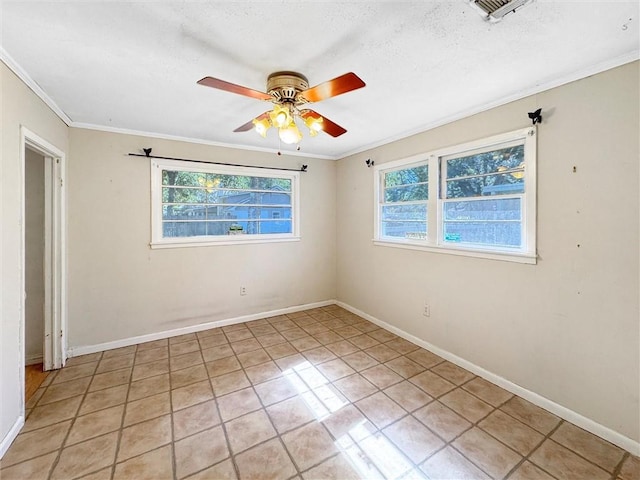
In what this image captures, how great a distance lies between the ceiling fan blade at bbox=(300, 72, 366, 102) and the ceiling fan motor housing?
0.32 feet

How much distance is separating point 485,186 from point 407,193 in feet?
3.15

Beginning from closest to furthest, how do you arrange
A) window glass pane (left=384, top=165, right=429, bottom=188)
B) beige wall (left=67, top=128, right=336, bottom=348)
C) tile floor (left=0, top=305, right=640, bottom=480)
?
tile floor (left=0, top=305, right=640, bottom=480)
beige wall (left=67, top=128, right=336, bottom=348)
window glass pane (left=384, top=165, right=429, bottom=188)

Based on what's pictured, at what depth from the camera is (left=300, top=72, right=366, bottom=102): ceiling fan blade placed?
1.47m

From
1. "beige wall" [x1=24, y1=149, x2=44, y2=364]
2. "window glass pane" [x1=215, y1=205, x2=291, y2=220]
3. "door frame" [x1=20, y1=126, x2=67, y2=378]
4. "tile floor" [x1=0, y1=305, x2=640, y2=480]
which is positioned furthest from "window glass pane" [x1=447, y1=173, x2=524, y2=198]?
"beige wall" [x1=24, y1=149, x2=44, y2=364]

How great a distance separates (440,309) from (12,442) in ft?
11.5

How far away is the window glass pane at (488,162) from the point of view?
94.1 inches

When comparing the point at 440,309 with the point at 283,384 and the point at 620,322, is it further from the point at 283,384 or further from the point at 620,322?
the point at 283,384

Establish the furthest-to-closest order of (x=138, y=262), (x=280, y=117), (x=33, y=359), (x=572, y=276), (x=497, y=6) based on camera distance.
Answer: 1. (x=138, y=262)
2. (x=33, y=359)
3. (x=572, y=276)
4. (x=280, y=117)
5. (x=497, y=6)

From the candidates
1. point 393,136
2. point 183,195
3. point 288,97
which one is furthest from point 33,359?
point 393,136

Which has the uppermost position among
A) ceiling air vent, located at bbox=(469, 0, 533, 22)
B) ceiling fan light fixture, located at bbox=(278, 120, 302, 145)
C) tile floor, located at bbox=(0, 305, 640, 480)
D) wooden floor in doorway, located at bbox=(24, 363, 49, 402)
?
ceiling air vent, located at bbox=(469, 0, 533, 22)

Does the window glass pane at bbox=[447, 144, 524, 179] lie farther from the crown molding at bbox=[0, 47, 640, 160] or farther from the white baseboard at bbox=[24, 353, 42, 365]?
the white baseboard at bbox=[24, 353, 42, 365]

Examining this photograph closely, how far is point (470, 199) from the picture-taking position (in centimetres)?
272

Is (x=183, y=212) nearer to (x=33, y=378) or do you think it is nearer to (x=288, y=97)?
(x=33, y=378)

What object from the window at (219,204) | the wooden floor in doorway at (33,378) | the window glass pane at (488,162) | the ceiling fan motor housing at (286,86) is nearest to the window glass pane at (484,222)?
the window glass pane at (488,162)
